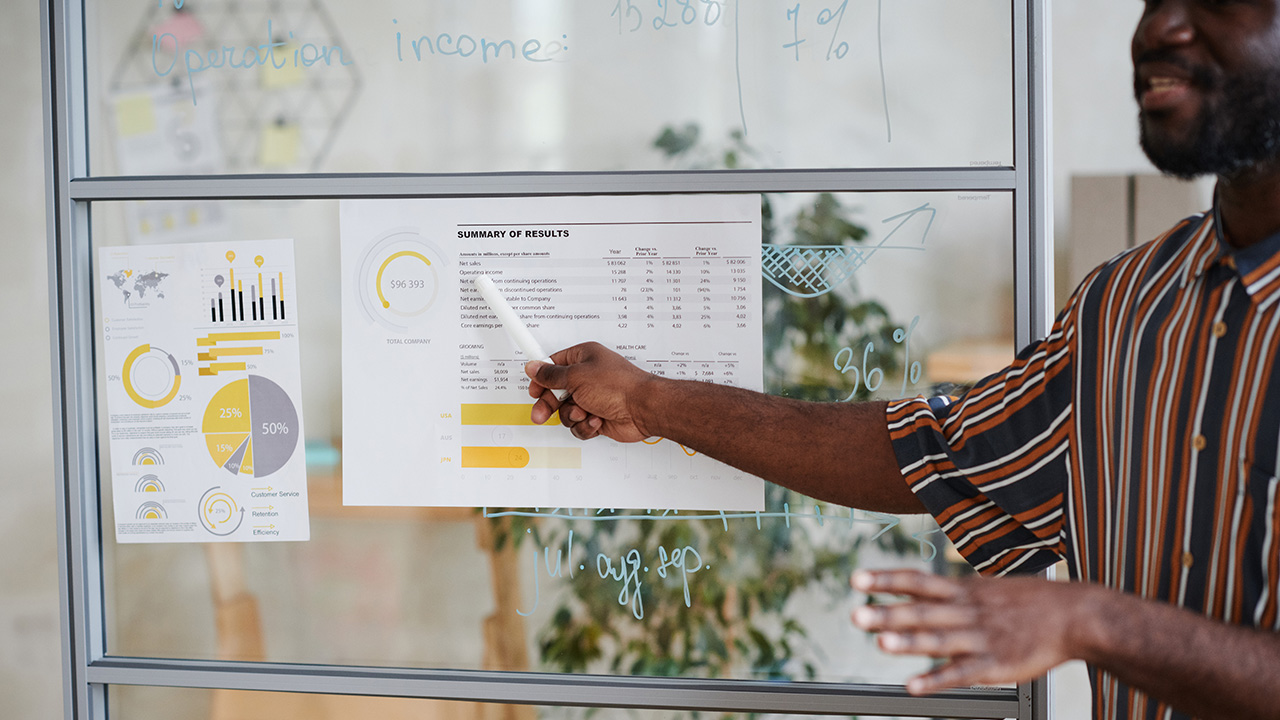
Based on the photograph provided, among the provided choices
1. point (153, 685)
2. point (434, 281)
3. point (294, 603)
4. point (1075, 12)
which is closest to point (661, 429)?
point (434, 281)

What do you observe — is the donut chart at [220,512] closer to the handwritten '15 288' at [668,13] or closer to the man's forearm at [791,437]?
the man's forearm at [791,437]

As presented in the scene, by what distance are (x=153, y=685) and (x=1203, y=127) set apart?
1651mm

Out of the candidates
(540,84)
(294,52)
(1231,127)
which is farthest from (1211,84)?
(294,52)

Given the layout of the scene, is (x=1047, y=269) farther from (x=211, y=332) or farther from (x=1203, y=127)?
(x=211, y=332)

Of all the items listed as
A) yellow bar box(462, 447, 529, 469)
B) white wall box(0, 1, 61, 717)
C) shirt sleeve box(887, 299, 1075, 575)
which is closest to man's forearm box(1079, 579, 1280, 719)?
shirt sleeve box(887, 299, 1075, 575)

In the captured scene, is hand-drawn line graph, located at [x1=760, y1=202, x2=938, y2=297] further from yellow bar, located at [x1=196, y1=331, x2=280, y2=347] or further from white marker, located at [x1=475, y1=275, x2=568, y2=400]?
yellow bar, located at [x1=196, y1=331, x2=280, y2=347]

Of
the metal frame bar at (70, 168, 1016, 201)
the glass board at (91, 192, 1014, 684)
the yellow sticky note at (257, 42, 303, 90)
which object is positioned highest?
the yellow sticky note at (257, 42, 303, 90)

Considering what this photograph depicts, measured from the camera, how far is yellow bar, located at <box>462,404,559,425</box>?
126 cm

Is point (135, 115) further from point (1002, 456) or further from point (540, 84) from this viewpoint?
point (1002, 456)

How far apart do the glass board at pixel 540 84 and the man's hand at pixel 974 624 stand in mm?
746

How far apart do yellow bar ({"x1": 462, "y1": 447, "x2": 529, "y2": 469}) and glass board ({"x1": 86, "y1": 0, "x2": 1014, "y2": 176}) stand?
431 millimetres

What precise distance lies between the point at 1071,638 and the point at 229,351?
123 centimetres

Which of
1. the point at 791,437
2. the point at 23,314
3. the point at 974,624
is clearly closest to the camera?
the point at 974,624

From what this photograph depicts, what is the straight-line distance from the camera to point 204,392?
4.36 feet
